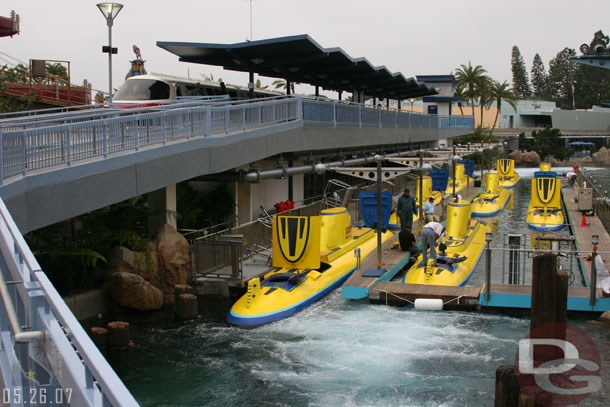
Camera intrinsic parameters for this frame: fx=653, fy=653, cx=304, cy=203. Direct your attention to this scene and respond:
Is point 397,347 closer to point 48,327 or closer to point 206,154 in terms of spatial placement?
point 206,154

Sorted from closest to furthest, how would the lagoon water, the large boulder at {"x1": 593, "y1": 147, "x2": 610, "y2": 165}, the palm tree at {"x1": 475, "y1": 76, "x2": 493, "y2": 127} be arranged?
the lagoon water → the large boulder at {"x1": 593, "y1": 147, "x2": 610, "y2": 165} → the palm tree at {"x1": 475, "y1": 76, "x2": 493, "y2": 127}

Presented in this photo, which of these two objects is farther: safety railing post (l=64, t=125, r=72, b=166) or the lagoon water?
safety railing post (l=64, t=125, r=72, b=166)

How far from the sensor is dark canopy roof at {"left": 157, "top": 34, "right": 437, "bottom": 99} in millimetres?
24909

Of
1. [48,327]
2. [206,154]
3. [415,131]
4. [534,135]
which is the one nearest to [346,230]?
[206,154]

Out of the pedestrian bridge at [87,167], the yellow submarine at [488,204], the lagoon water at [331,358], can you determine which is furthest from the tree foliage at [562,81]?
the lagoon water at [331,358]

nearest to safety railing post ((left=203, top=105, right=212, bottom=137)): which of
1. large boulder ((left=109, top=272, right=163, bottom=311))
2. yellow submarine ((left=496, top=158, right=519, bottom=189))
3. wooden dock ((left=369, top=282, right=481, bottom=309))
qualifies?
large boulder ((left=109, top=272, right=163, bottom=311))

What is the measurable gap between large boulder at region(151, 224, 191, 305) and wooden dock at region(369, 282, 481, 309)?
5.21 m

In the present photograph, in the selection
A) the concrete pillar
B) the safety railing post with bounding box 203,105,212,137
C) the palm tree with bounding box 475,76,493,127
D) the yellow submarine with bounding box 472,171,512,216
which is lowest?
the yellow submarine with bounding box 472,171,512,216

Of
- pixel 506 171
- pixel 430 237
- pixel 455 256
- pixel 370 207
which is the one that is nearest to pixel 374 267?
pixel 430 237

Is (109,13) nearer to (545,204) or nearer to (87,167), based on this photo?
(87,167)

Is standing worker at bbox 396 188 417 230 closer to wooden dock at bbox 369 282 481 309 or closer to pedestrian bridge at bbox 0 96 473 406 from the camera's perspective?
pedestrian bridge at bbox 0 96 473 406

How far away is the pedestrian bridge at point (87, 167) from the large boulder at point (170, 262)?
1.90 meters

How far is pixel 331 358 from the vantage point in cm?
1355

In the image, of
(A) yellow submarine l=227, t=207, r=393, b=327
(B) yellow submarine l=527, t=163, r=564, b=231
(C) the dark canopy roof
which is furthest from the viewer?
(B) yellow submarine l=527, t=163, r=564, b=231
